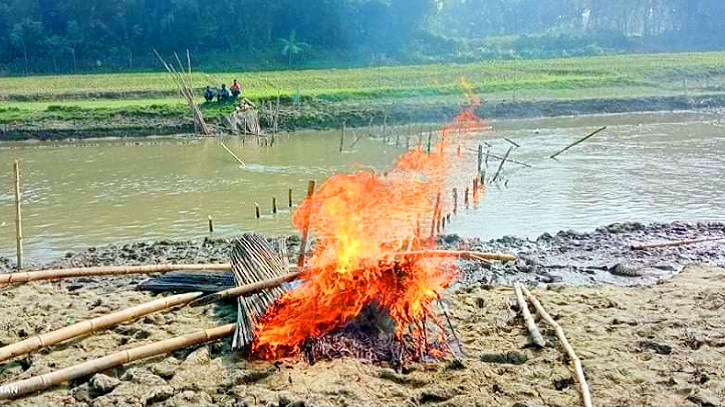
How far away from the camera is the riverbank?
18.7 ft

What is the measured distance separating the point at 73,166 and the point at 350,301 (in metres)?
16.4

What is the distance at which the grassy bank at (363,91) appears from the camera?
91.1 feet

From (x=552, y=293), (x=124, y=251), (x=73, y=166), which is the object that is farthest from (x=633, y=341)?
(x=73, y=166)

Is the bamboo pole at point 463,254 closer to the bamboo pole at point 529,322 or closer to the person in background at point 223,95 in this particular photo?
the bamboo pole at point 529,322

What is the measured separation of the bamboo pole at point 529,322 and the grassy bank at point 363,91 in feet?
71.1

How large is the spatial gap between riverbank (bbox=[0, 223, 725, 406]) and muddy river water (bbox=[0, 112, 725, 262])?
366cm

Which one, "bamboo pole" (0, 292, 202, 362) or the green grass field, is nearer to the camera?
"bamboo pole" (0, 292, 202, 362)

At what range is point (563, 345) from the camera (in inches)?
257

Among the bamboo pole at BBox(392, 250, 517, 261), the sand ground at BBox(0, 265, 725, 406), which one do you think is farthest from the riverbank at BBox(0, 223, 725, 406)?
the bamboo pole at BBox(392, 250, 517, 261)

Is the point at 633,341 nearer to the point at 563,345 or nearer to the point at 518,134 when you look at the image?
the point at 563,345

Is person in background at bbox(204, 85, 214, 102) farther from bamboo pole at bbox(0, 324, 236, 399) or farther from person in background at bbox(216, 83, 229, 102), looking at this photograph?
bamboo pole at bbox(0, 324, 236, 399)

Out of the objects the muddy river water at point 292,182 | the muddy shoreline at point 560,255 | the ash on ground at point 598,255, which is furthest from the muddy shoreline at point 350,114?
the ash on ground at point 598,255

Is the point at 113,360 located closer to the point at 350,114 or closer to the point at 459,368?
the point at 459,368

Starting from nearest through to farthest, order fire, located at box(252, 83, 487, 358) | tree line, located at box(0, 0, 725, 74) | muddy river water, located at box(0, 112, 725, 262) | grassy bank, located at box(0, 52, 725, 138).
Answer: fire, located at box(252, 83, 487, 358) < muddy river water, located at box(0, 112, 725, 262) < grassy bank, located at box(0, 52, 725, 138) < tree line, located at box(0, 0, 725, 74)
